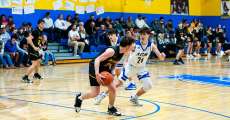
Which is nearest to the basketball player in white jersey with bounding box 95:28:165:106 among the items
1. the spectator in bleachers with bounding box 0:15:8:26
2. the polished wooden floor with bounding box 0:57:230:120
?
the polished wooden floor with bounding box 0:57:230:120

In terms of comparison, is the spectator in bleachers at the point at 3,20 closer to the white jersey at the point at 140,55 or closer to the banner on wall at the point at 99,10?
the banner on wall at the point at 99,10

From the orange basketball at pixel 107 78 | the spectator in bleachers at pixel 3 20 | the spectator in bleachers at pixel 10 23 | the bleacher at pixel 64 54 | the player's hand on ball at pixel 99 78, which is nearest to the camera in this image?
the player's hand on ball at pixel 99 78

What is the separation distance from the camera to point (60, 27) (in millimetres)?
21844

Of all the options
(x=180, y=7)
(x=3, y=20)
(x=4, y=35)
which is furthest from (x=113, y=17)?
(x=4, y=35)

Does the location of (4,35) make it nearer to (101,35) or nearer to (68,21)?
(68,21)

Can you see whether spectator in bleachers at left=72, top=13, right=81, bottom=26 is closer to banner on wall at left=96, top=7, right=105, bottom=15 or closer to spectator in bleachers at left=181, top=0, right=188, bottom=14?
banner on wall at left=96, top=7, right=105, bottom=15

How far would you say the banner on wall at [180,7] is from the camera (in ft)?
97.1

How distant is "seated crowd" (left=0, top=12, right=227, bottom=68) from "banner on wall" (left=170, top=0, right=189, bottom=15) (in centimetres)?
236

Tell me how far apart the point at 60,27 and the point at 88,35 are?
1622 mm

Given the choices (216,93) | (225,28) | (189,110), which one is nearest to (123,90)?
(216,93)

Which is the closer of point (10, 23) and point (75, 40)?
point (10, 23)

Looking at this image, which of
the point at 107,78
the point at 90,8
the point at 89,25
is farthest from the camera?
the point at 90,8

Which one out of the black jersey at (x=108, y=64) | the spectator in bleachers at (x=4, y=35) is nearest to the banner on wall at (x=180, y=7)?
the spectator in bleachers at (x=4, y=35)

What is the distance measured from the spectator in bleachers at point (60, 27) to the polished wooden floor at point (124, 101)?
8.84 metres
